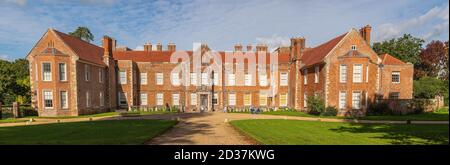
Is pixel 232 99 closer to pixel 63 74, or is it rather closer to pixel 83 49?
pixel 83 49

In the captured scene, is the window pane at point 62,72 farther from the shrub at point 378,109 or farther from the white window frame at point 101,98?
the shrub at point 378,109

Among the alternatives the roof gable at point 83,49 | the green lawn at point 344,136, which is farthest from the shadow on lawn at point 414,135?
the roof gable at point 83,49

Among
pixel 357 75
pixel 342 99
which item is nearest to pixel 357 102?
pixel 342 99

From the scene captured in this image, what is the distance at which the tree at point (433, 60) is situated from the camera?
51.1 m

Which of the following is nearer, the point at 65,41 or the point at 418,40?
the point at 65,41

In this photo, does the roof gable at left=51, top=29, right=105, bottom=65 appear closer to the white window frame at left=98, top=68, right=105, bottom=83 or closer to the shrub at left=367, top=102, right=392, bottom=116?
the white window frame at left=98, top=68, right=105, bottom=83

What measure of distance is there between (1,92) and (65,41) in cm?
2486

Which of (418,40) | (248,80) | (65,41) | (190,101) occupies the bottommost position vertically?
(190,101)

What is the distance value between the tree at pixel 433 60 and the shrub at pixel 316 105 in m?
44.1

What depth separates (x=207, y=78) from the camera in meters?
34.3

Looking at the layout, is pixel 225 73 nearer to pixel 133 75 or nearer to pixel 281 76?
pixel 281 76

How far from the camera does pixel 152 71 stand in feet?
113

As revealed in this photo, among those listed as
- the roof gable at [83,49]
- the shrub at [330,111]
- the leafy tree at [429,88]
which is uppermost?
the roof gable at [83,49]
